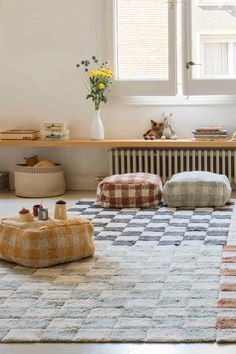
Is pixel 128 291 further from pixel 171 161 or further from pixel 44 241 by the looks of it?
pixel 171 161

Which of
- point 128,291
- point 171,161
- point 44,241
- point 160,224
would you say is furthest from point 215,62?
point 128,291

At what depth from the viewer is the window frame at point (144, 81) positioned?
7.13 meters

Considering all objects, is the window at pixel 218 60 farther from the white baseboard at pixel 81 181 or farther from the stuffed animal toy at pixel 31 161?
the stuffed animal toy at pixel 31 161

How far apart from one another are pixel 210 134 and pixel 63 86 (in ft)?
4.73

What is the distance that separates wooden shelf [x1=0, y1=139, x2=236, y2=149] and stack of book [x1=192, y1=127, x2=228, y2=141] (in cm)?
8

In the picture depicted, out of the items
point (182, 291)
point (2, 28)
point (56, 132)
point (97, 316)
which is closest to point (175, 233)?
point (182, 291)

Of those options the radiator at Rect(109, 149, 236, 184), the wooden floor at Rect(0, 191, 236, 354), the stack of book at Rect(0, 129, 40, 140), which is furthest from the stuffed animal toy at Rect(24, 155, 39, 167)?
the wooden floor at Rect(0, 191, 236, 354)

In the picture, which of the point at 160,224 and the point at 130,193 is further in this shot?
the point at 130,193

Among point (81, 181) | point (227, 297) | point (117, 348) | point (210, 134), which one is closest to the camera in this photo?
point (117, 348)

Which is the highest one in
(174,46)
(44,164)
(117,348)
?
(174,46)

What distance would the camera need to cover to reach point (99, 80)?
279 inches

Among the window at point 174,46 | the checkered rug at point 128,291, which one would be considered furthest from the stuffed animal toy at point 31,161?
the checkered rug at point 128,291

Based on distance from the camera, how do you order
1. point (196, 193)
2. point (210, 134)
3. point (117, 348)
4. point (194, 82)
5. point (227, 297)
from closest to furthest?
point (117, 348) < point (227, 297) < point (196, 193) < point (210, 134) < point (194, 82)

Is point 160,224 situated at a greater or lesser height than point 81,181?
lesser
